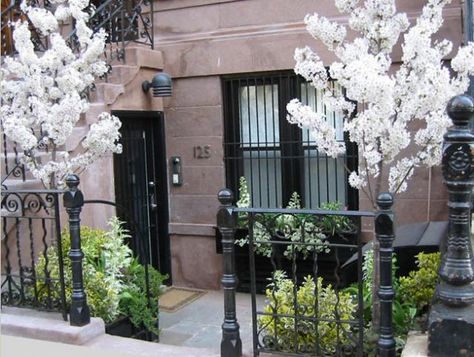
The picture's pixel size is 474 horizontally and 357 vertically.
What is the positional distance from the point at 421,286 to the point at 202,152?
4280mm

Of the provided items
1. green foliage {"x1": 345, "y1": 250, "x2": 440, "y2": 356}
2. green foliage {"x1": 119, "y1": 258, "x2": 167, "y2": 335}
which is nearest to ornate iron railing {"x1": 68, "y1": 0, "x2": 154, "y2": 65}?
green foliage {"x1": 119, "y1": 258, "x2": 167, "y2": 335}

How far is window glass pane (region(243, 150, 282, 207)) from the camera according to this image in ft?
26.1

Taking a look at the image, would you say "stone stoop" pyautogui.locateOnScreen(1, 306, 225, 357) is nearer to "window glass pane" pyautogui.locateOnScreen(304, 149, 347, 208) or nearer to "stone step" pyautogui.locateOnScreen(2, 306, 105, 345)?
"stone step" pyautogui.locateOnScreen(2, 306, 105, 345)

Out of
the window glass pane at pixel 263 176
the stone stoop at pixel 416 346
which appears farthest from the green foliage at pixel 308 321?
the window glass pane at pixel 263 176

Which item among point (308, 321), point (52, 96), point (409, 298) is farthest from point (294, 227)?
point (52, 96)

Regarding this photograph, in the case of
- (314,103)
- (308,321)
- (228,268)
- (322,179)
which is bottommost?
(308,321)

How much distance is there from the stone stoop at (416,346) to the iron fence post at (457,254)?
11 cm

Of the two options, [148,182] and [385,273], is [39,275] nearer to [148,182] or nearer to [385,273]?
[148,182]

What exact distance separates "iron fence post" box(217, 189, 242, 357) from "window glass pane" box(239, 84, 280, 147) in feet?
12.5

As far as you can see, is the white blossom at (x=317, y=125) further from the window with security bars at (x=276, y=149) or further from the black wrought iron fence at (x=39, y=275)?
the window with security bars at (x=276, y=149)

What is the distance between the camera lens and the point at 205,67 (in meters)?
7.95

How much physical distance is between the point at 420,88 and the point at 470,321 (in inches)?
66.4

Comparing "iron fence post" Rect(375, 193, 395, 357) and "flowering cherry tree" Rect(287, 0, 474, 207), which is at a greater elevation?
"flowering cherry tree" Rect(287, 0, 474, 207)

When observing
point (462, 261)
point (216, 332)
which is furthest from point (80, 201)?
point (462, 261)
